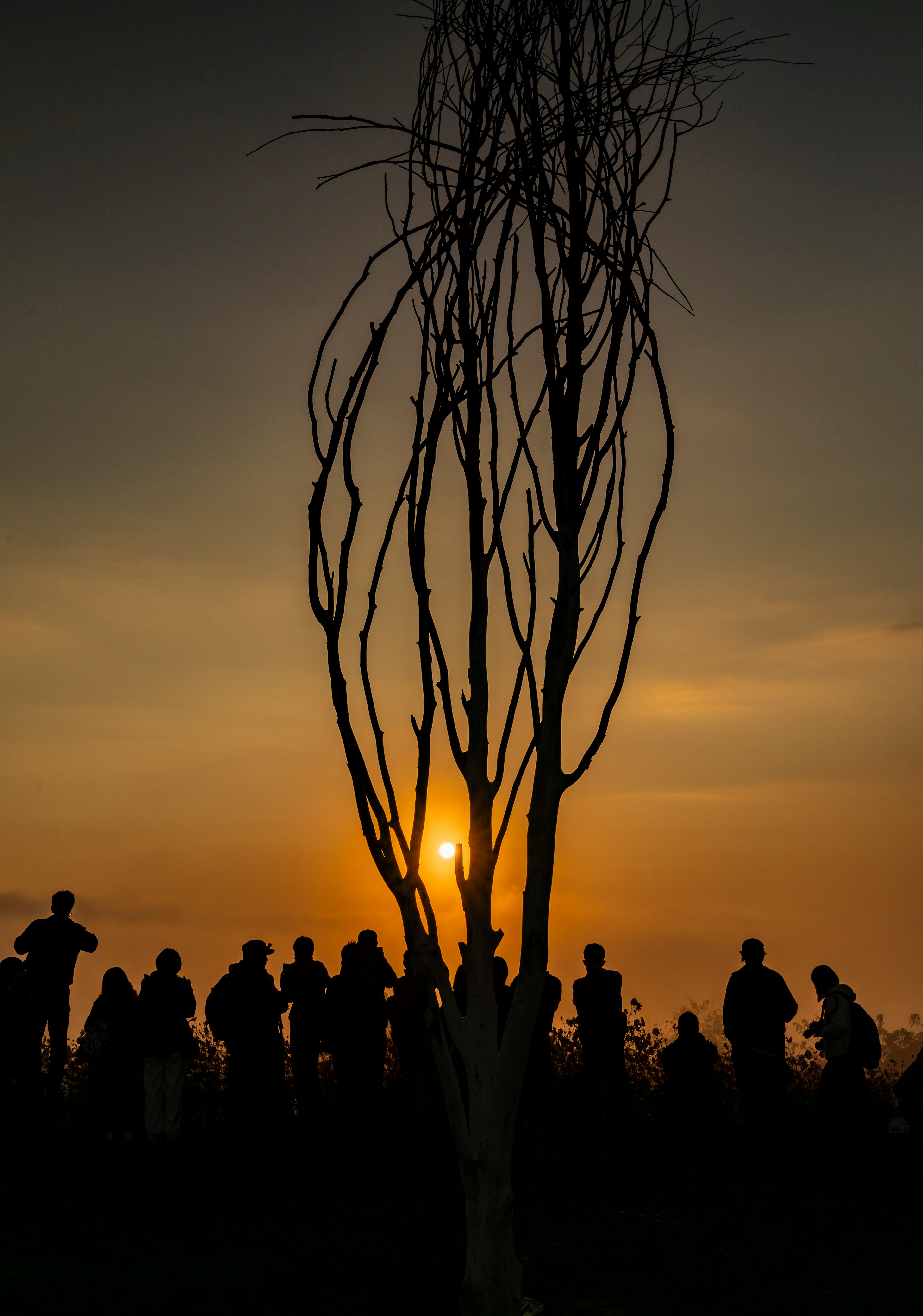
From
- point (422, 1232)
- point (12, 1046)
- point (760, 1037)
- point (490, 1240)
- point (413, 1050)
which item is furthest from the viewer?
point (413, 1050)

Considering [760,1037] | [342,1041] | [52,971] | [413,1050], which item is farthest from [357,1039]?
[760,1037]

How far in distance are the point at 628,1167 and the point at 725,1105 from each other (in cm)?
497

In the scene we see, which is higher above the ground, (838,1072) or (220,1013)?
(220,1013)

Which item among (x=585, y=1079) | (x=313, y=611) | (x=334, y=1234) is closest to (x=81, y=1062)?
(x=585, y=1079)

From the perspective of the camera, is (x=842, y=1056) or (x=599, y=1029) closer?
(x=842, y=1056)

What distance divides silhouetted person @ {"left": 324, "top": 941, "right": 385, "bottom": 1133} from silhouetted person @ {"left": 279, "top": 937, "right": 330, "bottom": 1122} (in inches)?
7.1

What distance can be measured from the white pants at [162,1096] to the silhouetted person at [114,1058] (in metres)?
0.16

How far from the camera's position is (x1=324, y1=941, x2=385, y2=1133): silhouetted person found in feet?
34.5

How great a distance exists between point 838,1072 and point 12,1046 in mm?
7549

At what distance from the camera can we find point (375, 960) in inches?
448

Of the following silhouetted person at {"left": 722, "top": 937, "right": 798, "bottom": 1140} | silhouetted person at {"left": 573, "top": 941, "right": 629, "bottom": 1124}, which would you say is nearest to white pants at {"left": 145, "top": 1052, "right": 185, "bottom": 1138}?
silhouetted person at {"left": 573, "top": 941, "right": 629, "bottom": 1124}

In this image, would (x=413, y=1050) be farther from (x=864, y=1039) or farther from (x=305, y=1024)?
(x=864, y=1039)

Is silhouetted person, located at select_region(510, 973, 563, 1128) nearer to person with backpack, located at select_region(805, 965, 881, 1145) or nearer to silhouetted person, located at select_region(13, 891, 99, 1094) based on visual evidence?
person with backpack, located at select_region(805, 965, 881, 1145)

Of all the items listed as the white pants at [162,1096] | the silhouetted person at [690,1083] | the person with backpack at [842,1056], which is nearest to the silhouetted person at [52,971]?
the white pants at [162,1096]
